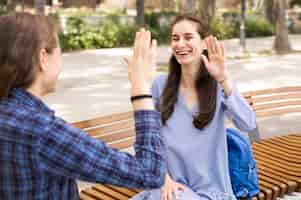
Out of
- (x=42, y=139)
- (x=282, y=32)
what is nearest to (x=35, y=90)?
(x=42, y=139)

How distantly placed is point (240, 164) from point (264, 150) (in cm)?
148

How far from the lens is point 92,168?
1.43 m

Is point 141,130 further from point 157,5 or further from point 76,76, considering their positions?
point 157,5

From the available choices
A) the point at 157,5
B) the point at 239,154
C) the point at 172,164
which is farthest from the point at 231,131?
the point at 157,5

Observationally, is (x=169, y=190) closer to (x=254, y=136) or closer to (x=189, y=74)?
(x=189, y=74)

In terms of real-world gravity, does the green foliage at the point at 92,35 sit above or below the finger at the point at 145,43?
below

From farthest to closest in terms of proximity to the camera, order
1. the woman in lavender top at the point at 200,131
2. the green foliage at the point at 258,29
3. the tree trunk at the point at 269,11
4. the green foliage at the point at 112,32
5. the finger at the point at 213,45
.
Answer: the tree trunk at the point at 269,11, the green foliage at the point at 258,29, the green foliage at the point at 112,32, the woman in lavender top at the point at 200,131, the finger at the point at 213,45

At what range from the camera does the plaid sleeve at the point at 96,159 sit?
4.66 feet

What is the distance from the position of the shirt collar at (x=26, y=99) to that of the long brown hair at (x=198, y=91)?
1470mm

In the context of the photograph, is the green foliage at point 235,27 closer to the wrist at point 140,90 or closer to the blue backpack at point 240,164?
the blue backpack at point 240,164

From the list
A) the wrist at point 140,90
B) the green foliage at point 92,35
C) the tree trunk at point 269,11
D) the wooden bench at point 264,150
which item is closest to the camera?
the wrist at point 140,90

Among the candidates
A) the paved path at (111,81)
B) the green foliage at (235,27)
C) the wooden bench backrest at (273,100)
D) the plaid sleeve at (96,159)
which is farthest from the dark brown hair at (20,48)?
the green foliage at (235,27)

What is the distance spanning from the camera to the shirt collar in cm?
148

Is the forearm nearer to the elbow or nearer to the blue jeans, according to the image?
the blue jeans
